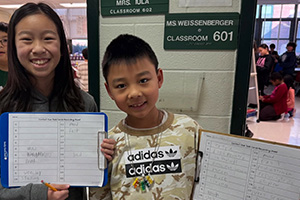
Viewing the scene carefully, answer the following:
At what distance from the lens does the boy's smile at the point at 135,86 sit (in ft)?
2.91

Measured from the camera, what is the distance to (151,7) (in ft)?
4.65

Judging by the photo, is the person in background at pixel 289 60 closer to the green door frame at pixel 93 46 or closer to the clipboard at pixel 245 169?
the green door frame at pixel 93 46

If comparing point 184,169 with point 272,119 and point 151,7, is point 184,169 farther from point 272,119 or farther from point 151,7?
point 272,119

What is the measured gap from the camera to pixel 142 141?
3.12ft

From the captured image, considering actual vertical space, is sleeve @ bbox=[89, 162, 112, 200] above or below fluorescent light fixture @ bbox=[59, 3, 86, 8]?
below

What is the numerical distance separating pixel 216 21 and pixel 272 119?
4446 mm

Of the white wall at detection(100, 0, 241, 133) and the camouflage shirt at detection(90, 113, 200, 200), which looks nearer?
the camouflage shirt at detection(90, 113, 200, 200)

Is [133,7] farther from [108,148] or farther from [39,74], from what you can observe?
[108,148]

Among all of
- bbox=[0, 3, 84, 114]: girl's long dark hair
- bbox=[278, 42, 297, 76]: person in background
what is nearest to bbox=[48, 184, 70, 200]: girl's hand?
bbox=[0, 3, 84, 114]: girl's long dark hair

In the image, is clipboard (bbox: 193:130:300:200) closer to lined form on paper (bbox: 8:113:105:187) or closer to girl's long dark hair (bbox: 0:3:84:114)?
lined form on paper (bbox: 8:113:105:187)

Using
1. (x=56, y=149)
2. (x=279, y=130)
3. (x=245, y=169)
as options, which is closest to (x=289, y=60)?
(x=279, y=130)

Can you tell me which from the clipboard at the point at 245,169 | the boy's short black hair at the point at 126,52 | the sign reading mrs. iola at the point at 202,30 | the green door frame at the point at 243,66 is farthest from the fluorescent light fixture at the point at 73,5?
the clipboard at the point at 245,169

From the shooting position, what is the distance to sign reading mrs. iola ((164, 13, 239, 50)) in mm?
1356

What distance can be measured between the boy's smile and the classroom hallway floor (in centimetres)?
352
